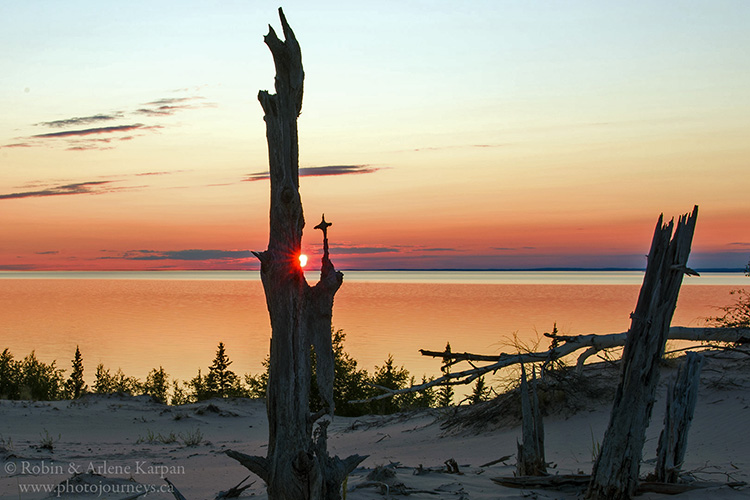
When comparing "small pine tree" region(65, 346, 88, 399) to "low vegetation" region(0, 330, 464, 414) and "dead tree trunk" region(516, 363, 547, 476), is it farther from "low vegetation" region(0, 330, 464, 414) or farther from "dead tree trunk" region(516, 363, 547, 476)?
"dead tree trunk" region(516, 363, 547, 476)

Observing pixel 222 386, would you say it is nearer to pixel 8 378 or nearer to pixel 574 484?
pixel 8 378

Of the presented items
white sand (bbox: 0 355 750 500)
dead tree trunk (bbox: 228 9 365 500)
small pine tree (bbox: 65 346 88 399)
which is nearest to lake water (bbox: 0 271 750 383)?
small pine tree (bbox: 65 346 88 399)

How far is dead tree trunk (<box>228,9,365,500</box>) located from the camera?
501cm

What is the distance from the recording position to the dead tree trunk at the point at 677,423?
675 centimetres

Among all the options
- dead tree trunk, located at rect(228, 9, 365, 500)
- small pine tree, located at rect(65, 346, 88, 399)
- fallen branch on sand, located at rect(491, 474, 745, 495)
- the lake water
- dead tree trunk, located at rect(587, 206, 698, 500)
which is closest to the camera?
dead tree trunk, located at rect(228, 9, 365, 500)

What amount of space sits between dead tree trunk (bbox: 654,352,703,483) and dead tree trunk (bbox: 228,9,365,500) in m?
3.81

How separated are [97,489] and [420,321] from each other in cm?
5910

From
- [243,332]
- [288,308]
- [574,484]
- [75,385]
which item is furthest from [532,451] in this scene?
[243,332]

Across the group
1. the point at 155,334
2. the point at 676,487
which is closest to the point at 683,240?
the point at 676,487

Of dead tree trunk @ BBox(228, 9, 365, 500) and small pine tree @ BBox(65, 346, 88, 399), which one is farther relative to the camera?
small pine tree @ BBox(65, 346, 88, 399)

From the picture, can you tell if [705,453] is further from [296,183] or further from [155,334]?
[155,334]

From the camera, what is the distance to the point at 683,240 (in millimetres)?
6031

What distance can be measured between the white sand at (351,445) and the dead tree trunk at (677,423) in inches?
12.2

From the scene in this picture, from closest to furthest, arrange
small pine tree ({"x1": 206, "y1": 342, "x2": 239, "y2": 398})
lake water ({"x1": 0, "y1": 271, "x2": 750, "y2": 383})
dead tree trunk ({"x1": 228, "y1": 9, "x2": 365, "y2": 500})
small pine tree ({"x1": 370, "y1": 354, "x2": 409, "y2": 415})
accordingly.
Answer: dead tree trunk ({"x1": 228, "y1": 9, "x2": 365, "y2": 500})
small pine tree ({"x1": 370, "y1": 354, "x2": 409, "y2": 415})
small pine tree ({"x1": 206, "y1": 342, "x2": 239, "y2": 398})
lake water ({"x1": 0, "y1": 271, "x2": 750, "y2": 383})
